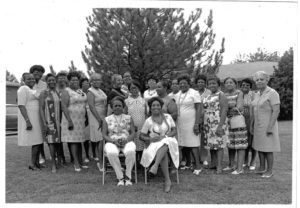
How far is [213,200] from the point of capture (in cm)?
386

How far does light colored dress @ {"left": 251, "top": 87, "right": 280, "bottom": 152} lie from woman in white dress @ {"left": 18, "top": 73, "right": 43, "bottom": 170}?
3805mm

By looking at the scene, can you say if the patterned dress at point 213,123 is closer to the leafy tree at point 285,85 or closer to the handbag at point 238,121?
the handbag at point 238,121

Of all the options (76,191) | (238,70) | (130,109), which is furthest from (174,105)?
(238,70)

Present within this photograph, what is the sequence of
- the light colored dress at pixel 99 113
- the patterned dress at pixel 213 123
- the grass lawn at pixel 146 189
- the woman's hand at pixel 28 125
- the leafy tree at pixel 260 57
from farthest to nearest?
the leafy tree at pixel 260 57
the light colored dress at pixel 99 113
the patterned dress at pixel 213 123
the woman's hand at pixel 28 125
the grass lawn at pixel 146 189

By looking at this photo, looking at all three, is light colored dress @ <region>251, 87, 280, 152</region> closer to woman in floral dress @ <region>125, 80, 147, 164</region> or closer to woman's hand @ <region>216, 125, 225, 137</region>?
woman's hand @ <region>216, 125, 225, 137</region>

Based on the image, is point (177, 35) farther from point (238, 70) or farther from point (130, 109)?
point (238, 70)

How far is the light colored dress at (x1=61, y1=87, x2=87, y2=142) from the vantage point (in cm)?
520

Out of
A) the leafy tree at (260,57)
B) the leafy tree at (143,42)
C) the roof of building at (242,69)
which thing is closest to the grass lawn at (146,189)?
the leafy tree at (143,42)

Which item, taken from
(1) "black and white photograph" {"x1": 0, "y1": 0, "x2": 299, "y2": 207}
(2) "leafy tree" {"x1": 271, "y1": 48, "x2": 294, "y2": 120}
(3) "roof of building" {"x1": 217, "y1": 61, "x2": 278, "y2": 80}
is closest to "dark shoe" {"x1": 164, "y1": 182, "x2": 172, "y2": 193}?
(1) "black and white photograph" {"x1": 0, "y1": 0, "x2": 299, "y2": 207}

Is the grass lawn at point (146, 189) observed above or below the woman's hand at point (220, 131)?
below

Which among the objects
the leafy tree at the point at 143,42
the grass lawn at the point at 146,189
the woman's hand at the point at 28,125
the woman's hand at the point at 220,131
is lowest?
the grass lawn at the point at 146,189

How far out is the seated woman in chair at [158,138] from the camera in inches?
174

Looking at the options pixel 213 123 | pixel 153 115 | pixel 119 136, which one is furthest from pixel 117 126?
Result: pixel 213 123

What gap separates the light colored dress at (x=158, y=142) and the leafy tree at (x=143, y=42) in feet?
15.8
